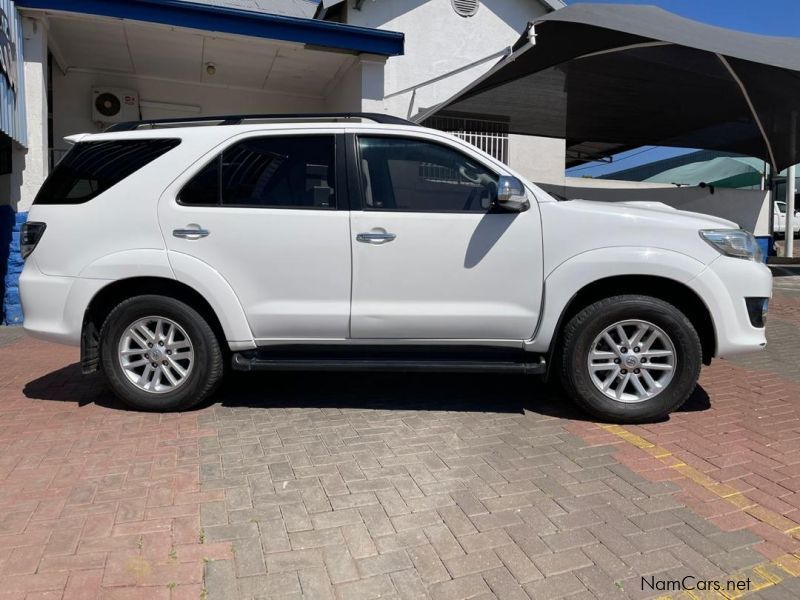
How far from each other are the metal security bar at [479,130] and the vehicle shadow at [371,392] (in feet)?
24.8

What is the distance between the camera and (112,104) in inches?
434

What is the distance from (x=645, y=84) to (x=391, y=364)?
889 cm

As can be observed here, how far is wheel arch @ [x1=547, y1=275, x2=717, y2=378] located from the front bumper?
0.08m

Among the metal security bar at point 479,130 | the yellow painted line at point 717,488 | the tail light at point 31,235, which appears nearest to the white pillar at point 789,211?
the metal security bar at point 479,130

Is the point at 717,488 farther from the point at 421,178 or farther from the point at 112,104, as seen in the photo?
the point at 112,104

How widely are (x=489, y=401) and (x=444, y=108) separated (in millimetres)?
7398

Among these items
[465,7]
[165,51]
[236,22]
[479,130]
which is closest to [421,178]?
[236,22]

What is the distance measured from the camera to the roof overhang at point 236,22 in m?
7.90

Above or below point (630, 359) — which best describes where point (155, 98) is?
above

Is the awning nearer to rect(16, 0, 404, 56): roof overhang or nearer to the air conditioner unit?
rect(16, 0, 404, 56): roof overhang

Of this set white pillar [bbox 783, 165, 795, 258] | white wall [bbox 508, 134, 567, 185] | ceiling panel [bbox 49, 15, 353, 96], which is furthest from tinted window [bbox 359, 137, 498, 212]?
white pillar [bbox 783, 165, 795, 258]

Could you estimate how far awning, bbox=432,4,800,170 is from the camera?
341 inches

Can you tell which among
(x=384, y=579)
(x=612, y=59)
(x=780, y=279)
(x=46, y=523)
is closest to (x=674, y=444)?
(x=384, y=579)

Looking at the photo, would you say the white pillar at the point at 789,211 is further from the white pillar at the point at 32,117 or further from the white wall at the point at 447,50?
the white pillar at the point at 32,117
